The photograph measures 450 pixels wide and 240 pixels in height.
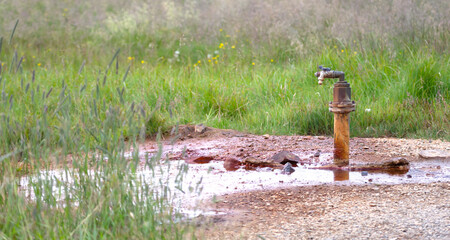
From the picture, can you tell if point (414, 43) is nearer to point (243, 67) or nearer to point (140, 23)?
point (243, 67)

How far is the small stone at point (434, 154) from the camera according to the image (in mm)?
4617

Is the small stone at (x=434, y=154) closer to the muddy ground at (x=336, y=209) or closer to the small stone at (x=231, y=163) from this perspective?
the muddy ground at (x=336, y=209)

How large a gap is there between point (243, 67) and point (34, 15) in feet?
19.4

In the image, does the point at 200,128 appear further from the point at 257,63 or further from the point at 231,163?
the point at 257,63

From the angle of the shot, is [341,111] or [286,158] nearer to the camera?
[341,111]

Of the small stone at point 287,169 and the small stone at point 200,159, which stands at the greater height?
the small stone at point 287,169

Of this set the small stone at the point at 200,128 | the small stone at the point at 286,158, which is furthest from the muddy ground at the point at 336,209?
the small stone at the point at 200,128

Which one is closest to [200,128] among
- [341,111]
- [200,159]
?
[200,159]

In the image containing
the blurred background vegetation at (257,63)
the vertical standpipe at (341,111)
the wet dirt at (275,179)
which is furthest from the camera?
the blurred background vegetation at (257,63)

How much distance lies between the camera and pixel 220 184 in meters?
3.92

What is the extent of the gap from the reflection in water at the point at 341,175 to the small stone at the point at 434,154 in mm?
884

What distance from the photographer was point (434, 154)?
4645 mm

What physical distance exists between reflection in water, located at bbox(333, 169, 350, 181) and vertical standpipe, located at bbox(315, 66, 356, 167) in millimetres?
159

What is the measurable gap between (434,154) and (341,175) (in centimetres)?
109
